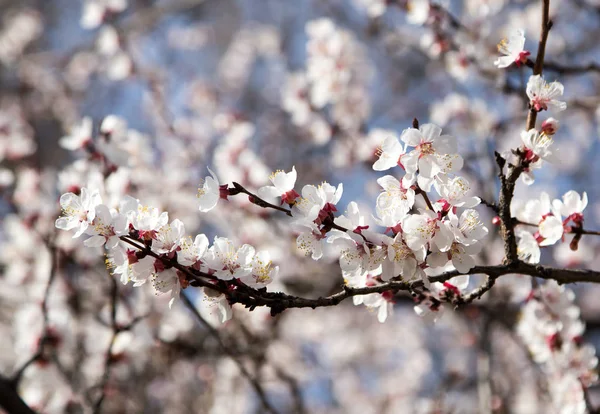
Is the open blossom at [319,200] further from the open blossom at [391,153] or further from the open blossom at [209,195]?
the open blossom at [209,195]

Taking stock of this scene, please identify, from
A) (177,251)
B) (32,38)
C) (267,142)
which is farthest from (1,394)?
(32,38)

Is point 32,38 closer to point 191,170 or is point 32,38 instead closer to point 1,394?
point 191,170

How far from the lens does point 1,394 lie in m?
1.85

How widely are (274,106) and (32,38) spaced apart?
3.58m

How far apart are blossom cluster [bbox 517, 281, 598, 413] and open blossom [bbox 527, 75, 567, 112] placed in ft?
2.69

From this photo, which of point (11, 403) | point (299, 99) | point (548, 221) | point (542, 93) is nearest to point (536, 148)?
point (542, 93)

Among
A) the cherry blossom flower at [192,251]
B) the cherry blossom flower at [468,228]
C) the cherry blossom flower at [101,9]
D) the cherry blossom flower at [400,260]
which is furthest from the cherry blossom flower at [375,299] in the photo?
the cherry blossom flower at [101,9]

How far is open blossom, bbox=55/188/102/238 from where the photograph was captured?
1.53 meters

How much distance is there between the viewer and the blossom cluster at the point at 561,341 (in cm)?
210

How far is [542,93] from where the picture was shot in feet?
4.90

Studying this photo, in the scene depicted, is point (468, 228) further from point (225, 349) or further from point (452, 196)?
point (225, 349)

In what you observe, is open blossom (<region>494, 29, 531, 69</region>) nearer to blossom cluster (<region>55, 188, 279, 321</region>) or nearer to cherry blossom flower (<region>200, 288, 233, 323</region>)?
blossom cluster (<region>55, 188, 279, 321</region>)

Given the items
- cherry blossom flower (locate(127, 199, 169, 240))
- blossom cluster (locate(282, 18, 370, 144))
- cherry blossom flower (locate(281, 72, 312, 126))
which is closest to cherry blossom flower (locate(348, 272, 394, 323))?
cherry blossom flower (locate(127, 199, 169, 240))

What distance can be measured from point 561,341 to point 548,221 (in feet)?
2.61
